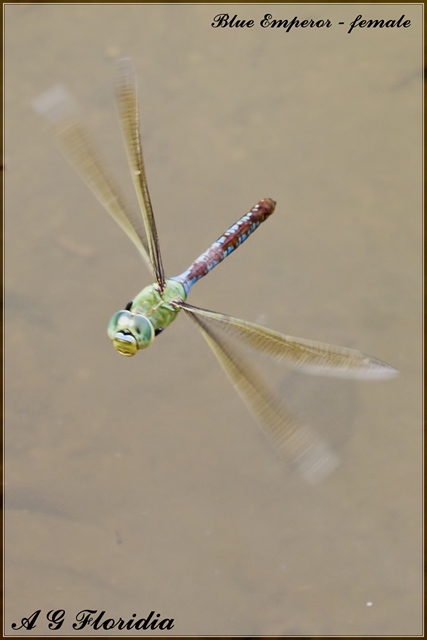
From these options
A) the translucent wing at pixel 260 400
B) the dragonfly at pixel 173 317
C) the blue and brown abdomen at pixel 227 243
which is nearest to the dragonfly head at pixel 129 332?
the dragonfly at pixel 173 317

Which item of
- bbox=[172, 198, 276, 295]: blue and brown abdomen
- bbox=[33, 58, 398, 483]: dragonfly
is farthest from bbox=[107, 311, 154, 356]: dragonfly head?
bbox=[172, 198, 276, 295]: blue and brown abdomen

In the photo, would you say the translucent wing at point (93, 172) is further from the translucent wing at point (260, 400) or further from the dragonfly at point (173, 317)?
the translucent wing at point (260, 400)

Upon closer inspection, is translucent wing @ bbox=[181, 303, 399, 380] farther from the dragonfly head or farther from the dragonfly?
the dragonfly head

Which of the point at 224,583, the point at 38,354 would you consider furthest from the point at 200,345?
the point at 224,583

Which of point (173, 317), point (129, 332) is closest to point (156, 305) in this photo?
point (173, 317)

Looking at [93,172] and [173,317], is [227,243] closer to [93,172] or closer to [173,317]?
[173,317]
